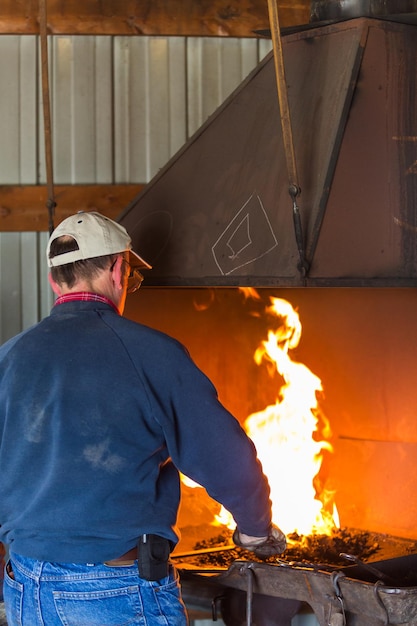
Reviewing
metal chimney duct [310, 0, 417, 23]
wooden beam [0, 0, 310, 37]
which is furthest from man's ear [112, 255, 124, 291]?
wooden beam [0, 0, 310, 37]

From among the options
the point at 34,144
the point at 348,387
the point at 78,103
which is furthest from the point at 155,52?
the point at 348,387

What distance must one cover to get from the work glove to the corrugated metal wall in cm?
227

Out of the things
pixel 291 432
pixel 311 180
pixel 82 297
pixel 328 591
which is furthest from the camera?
pixel 291 432

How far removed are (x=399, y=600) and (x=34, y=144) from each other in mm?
2707

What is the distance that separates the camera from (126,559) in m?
1.78

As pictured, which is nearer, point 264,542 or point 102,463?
point 102,463

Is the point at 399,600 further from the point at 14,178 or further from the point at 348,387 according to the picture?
the point at 14,178

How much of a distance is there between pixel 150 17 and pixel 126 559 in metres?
2.87

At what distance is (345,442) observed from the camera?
308 centimetres

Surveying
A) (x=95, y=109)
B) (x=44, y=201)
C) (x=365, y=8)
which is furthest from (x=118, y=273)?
(x=95, y=109)

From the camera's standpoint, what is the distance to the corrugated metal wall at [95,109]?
4.04m

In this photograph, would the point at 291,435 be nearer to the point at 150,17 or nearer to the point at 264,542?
the point at 264,542

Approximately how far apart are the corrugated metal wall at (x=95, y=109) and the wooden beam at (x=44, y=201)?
5 cm

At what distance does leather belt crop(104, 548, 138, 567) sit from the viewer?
177 centimetres
